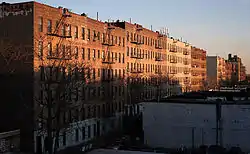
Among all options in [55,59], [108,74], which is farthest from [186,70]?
[55,59]

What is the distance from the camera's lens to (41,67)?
3966 cm

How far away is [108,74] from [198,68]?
61453 millimetres

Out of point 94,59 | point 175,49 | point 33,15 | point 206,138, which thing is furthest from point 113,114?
point 175,49

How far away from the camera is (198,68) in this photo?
111000 millimetres

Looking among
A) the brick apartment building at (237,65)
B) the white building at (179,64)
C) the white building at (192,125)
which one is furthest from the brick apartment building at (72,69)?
the brick apartment building at (237,65)

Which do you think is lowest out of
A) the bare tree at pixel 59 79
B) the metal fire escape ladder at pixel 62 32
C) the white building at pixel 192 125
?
the white building at pixel 192 125

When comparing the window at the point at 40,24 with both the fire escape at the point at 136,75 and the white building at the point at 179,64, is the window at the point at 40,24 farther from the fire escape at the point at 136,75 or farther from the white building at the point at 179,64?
the white building at the point at 179,64

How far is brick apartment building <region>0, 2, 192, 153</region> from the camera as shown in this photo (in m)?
38.3

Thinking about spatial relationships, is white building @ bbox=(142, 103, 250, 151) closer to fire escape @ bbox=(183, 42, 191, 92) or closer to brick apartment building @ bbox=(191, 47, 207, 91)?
fire escape @ bbox=(183, 42, 191, 92)

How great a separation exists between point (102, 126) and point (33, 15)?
21.1 meters

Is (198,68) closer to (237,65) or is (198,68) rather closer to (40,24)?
(237,65)

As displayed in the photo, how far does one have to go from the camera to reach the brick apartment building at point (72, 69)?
126ft

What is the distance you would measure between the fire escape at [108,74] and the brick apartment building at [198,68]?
52810 millimetres

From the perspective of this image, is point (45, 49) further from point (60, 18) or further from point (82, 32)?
point (82, 32)
